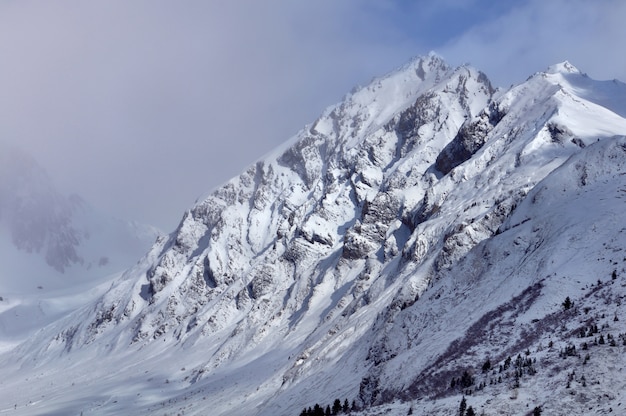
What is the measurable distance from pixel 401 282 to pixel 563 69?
80.9 metres

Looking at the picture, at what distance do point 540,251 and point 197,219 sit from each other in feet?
515

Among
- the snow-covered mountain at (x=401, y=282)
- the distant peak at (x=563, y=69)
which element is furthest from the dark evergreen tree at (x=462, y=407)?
the distant peak at (x=563, y=69)

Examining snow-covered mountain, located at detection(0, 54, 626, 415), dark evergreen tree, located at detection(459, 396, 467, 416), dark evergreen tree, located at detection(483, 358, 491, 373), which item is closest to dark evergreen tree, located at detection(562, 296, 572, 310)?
snow-covered mountain, located at detection(0, 54, 626, 415)

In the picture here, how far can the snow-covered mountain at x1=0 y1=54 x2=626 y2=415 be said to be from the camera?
125ft

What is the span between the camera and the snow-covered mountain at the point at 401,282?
125ft

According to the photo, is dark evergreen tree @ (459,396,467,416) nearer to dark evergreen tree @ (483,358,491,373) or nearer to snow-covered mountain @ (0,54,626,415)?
snow-covered mountain @ (0,54,626,415)

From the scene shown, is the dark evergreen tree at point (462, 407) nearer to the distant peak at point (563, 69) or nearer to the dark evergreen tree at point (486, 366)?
the dark evergreen tree at point (486, 366)

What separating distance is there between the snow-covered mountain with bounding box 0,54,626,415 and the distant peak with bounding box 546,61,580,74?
3.35 ft

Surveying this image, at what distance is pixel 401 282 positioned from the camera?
89.2 metres

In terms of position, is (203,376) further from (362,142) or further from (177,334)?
(362,142)

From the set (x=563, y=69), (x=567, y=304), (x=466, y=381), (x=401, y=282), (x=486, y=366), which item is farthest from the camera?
(x=563, y=69)

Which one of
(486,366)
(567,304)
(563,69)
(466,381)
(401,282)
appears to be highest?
(563,69)

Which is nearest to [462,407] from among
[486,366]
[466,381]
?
[466,381]

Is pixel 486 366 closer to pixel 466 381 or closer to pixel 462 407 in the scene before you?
pixel 466 381
